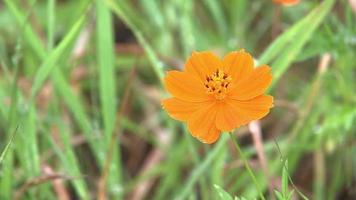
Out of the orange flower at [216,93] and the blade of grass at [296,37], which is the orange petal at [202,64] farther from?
the blade of grass at [296,37]

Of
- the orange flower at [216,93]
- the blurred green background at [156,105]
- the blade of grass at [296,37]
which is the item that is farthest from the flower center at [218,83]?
the blade of grass at [296,37]

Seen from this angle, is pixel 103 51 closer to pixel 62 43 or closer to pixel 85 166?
pixel 62 43

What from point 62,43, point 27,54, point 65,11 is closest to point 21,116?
point 62,43

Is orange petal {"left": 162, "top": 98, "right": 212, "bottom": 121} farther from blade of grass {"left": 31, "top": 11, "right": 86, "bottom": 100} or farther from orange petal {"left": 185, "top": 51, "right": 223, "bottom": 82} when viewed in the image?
blade of grass {"left": 31, "top": 11, "right": 86, "bottom": 100}

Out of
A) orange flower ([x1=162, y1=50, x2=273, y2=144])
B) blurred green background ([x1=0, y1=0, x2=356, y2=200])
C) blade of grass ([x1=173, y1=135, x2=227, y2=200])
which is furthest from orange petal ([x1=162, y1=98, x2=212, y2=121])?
blade of grass ([x1=173, y1=135, x2=227, y2=200])

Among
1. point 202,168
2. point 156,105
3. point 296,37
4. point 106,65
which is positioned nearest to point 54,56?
point 106,65

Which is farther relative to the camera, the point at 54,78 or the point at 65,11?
the point at 65,11
